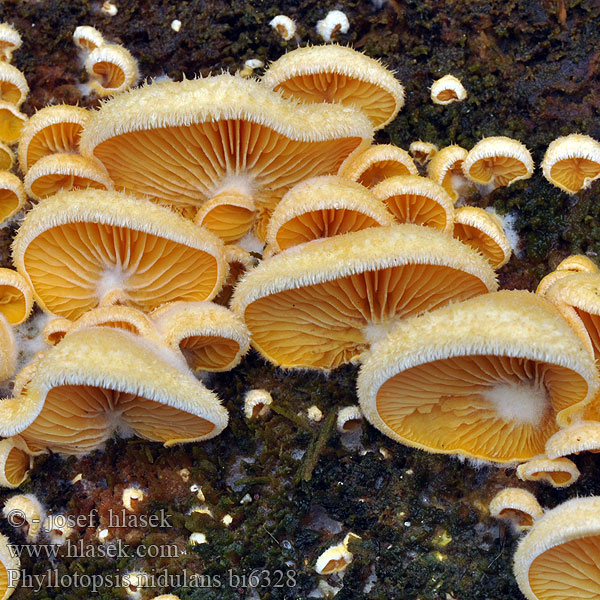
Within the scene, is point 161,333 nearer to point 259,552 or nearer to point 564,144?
point 259,552

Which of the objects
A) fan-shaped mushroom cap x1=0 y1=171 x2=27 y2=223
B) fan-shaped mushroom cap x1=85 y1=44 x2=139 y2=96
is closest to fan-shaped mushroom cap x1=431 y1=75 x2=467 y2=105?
fan-shaped mushroom cap x1=85 y1=44 x2=139 y2=96

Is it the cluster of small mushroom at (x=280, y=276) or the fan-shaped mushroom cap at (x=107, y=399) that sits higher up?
the cluster of small mushroom at (x=280, y=276)

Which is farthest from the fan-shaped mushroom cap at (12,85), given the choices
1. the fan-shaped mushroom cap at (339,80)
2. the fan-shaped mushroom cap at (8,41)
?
the fan-shaped mushroom cap at (339,80)

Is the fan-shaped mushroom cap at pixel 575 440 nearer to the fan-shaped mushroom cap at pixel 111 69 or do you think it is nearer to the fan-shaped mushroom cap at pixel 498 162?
the fan-shaped mushroom cap at pixel 498 162

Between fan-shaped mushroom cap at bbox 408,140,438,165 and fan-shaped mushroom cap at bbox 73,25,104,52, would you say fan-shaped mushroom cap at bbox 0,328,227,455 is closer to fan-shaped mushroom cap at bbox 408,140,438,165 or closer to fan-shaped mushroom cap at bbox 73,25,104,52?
fan-shaped mushroom cap at bbox 408,140,438,165

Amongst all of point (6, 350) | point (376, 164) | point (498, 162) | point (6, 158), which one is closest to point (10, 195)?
point (6, 158)

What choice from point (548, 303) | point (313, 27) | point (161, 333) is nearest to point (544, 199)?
point (548, 303)
